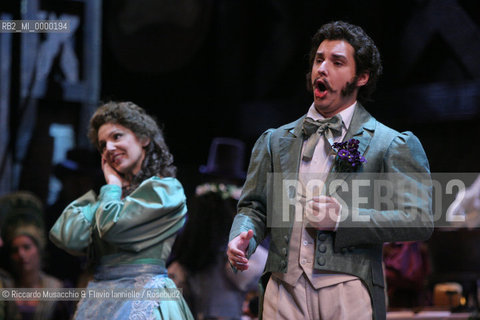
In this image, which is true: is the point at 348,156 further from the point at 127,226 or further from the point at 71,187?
the point at 71,187

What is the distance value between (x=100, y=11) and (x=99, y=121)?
262cm

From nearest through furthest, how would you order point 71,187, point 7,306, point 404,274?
point 404,274
point 7,306
point 71,187

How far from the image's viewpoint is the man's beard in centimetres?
249

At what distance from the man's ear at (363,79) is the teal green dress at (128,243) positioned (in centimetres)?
111

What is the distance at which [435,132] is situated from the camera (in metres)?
5.42

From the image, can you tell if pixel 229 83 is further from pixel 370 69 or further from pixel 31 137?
pixel 370 69

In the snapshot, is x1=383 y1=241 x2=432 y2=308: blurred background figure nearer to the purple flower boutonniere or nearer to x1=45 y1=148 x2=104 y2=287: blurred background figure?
the purple flower boutonniere

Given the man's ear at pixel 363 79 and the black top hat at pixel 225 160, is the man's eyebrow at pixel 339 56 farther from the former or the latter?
the black top hat at pixel 225 160

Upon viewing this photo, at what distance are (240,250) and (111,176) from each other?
1.23m

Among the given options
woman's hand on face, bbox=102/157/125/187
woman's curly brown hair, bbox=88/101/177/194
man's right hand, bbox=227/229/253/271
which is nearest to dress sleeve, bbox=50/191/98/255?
woman's hand on face, bbox=102/157/125/187

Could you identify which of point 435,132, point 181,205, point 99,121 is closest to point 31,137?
point 99,121

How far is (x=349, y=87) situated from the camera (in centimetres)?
250

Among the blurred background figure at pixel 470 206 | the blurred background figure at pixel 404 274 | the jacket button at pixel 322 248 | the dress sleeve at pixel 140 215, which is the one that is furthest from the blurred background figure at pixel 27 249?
the jacket button at pixel 322 248

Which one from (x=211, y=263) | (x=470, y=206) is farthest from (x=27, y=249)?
(x=470, y=206)
